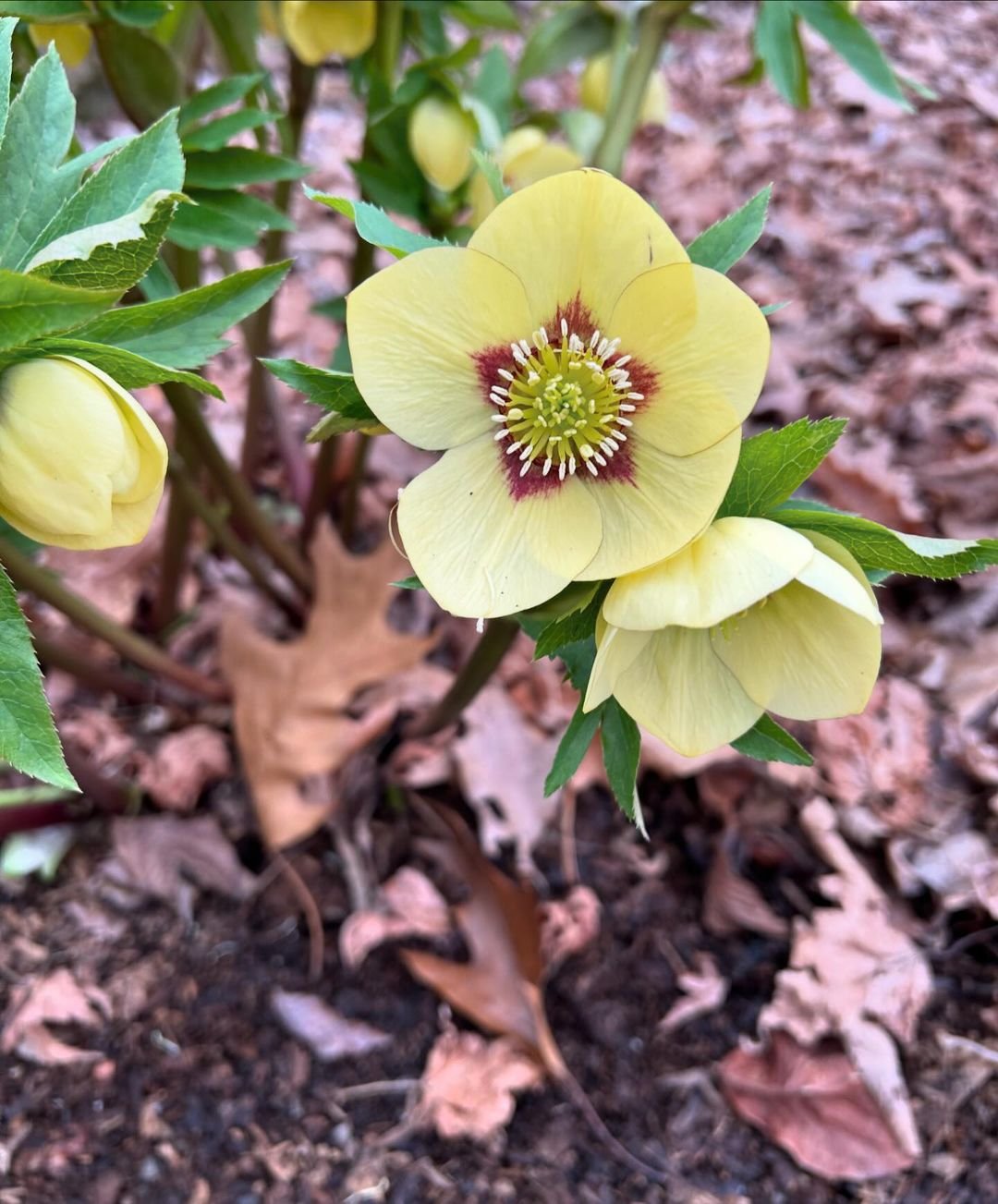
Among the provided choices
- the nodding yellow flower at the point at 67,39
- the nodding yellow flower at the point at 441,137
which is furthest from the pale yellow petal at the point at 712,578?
the nodding yellow flower at the point at 67,39

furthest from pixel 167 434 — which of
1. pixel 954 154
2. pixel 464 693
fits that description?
pixel 954 154

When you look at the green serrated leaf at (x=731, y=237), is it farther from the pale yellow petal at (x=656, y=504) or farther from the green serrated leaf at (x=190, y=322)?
the green serrated leaf at (x=190, y=322)

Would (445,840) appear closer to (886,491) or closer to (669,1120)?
(669,1120)

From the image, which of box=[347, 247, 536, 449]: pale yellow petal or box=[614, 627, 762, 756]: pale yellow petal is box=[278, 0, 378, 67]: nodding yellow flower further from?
box=[614, 627, 762, 756]: pale yellow petal

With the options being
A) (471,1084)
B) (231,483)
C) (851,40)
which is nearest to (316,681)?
(231,483)

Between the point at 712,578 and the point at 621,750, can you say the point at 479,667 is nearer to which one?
the point at 621,750

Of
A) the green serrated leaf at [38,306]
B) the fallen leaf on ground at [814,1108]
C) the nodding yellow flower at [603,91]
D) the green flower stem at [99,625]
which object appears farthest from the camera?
the nodding yellow flower at [603,91]
